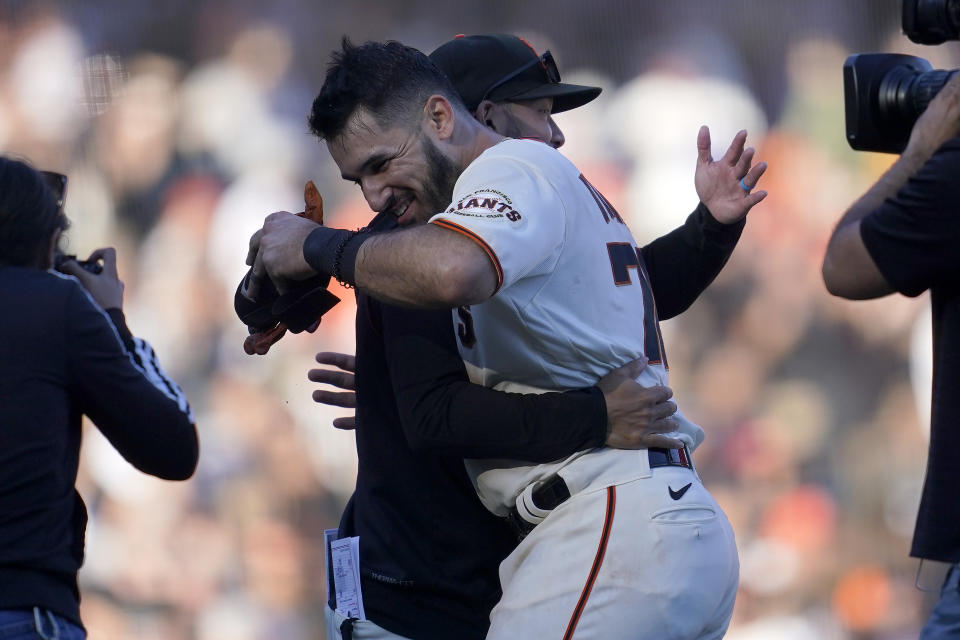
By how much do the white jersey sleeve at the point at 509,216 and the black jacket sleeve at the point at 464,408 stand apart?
0.72ft

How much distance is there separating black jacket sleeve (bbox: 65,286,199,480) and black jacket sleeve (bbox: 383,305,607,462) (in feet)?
1.64

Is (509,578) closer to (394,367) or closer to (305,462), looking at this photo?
(394,367)

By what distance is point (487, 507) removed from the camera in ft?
6.52

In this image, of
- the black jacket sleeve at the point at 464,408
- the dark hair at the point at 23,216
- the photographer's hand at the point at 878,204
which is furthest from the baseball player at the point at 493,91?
the photographer's hand at the point at 878,204

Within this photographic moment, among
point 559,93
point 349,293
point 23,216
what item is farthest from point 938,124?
point 349,293

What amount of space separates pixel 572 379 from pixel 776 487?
2.05 meters

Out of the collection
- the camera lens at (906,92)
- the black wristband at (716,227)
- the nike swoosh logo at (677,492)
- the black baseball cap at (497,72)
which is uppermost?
the black baseball cap at (497,72)

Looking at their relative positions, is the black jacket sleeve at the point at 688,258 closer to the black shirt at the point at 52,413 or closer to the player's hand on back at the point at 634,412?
the player's hand on back at the point at 634,412

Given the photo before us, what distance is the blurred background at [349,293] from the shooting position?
11.9ft

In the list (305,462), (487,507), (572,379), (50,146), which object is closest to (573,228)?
(572,379)

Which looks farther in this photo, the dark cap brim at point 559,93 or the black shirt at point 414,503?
the dark cap brim at point 559,93

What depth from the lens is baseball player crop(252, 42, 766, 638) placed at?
5.48 ft

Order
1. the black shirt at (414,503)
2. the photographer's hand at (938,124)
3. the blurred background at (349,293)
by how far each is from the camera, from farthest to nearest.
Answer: the blurred background at (349,293), the black shirt at (414,503), the photographer's hand at (938,124)

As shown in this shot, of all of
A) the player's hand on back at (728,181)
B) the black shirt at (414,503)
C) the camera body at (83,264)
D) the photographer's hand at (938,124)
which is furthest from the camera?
the camera body at (83,264)
